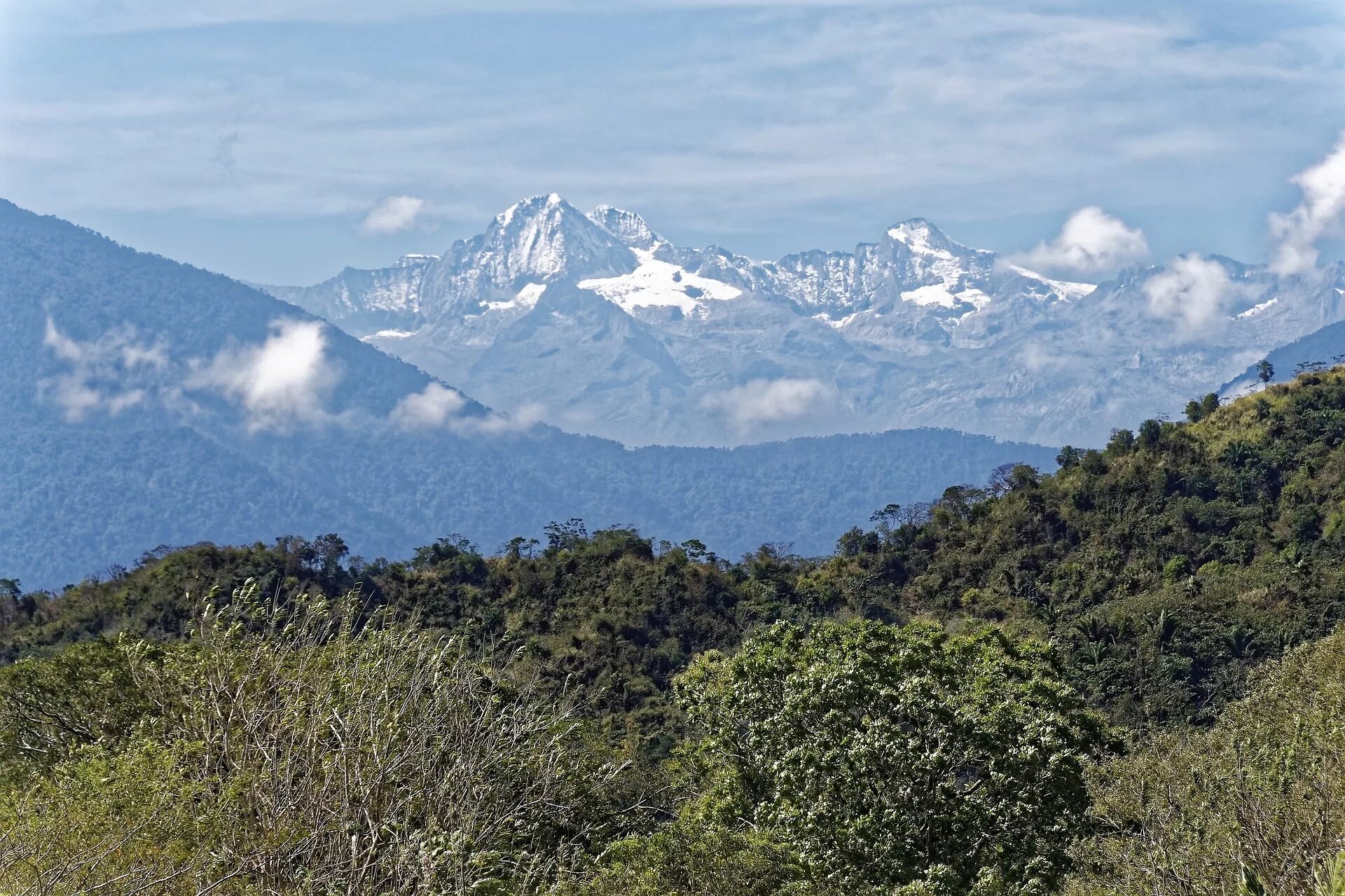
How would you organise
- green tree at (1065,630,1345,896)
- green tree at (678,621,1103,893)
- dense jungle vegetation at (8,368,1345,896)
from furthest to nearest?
green tree at (678,621,1103,893)
green tree at (1065,630,1345,896)
dense jungle vegetation at (8,368,1345,896)

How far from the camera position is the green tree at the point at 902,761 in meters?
34.9

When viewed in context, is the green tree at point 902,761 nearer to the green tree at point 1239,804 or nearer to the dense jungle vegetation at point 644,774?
the dense jungle vegetation at point 644,774

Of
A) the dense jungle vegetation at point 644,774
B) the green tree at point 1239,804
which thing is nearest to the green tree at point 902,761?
the dense jungle vegetation at point 644,774

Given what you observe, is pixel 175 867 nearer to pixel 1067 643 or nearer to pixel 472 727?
Answer: pixel 472 727

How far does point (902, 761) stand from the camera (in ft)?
117

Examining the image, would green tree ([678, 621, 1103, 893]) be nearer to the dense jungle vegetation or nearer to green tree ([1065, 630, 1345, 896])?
the dense jungle vegetation

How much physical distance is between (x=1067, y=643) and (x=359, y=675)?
6475cm

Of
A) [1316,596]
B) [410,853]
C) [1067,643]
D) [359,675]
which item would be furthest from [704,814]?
[1316,596]

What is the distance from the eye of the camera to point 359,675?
117ft

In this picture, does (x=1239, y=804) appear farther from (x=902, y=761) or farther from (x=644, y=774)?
(x=644, y=774)

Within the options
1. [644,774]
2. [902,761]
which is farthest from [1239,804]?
[644,774]

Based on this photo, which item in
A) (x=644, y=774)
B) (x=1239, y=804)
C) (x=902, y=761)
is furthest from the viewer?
(x=644, y=774)

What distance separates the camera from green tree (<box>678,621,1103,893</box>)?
114 ft

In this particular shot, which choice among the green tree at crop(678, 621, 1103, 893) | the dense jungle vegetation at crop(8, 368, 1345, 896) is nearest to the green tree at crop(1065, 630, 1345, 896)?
the dense jungle vegetation at crop(8, 368, 1345, 896)
